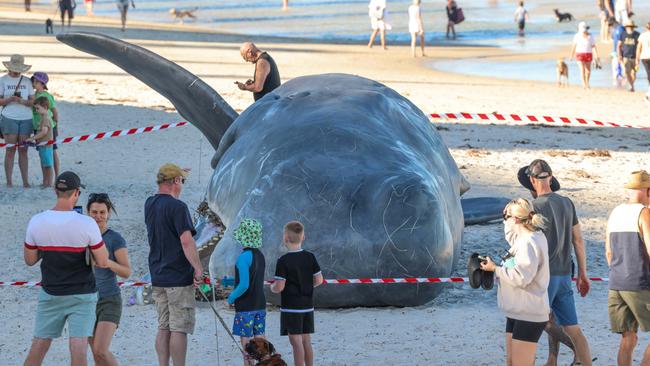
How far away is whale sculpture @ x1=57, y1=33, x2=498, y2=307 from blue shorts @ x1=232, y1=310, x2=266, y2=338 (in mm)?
1274

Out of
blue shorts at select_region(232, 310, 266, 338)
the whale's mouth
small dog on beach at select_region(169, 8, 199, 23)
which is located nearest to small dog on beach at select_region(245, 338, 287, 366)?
blue shorts at select_region(232, 310, 266, 338)

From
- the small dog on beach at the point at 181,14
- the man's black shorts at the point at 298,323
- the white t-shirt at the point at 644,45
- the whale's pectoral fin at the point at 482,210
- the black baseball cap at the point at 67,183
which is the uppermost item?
the black baseball cap at the point at 67,183

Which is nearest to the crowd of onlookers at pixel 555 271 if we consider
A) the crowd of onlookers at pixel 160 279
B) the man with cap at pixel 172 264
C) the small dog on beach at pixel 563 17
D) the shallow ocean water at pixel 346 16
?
the crowd of onlookers at pixel 160 279

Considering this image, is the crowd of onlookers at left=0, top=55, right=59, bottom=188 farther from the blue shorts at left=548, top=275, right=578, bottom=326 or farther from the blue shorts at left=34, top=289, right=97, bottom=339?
the blue shorts at left=548, top=275, right=578, bottom=326

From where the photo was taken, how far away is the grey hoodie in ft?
25.3

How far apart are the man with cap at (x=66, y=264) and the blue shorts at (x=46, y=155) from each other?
289 inches

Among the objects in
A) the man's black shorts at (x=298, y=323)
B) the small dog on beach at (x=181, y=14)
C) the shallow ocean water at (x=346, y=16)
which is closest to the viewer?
the man's black shorts at (x=298, y=323)

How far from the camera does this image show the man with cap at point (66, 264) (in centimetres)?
767

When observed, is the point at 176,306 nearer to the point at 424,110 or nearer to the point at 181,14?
the point at 424,110

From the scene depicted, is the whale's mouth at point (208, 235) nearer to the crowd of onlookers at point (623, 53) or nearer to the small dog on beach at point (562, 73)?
the crowd of onlookers at point (623, 53)

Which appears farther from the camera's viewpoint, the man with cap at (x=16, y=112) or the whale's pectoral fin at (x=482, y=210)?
the man with cap at (x=16, y=112)

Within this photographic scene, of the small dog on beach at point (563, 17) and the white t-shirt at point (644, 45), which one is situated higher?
the white t-shirt at point (644, 45)

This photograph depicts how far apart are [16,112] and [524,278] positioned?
8.98 m

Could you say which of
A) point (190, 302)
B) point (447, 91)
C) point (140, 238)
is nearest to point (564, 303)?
point (190, 302)
